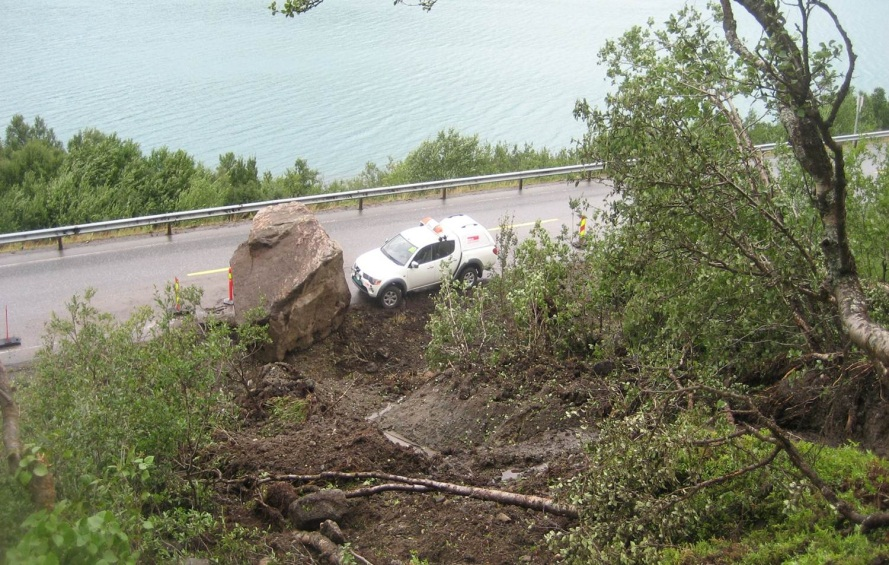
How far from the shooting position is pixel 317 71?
170ft

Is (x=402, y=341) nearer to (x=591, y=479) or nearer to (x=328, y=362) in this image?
(x=328, y=362)

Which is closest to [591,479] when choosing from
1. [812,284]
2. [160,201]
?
[812,284]

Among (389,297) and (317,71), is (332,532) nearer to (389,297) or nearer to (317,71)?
(389,297)

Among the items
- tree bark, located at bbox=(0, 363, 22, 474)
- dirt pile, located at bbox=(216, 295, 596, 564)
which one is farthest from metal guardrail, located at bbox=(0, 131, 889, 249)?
tree bark, located at bbox=(0, 363, 22, 474)

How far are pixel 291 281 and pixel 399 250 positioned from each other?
314 centimetres

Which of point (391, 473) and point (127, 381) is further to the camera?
point (391, 473)

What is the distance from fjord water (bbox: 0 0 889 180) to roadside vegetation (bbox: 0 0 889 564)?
32261mm

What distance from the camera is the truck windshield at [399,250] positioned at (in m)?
18.1

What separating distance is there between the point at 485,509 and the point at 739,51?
16.9 feet

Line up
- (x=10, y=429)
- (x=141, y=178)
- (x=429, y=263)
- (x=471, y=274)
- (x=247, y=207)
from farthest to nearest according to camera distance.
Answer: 1. (x=141, y=178)
2. (x=247, y=207)
3. (x=471, y=274)
4. (x=429, y=263)
5. (x=10, y=429)


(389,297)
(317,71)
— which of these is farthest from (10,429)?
(317,71)

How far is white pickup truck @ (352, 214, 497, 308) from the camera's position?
58.6 ft

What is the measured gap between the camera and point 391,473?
396 inches

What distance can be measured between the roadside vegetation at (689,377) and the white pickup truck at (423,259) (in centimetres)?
646
